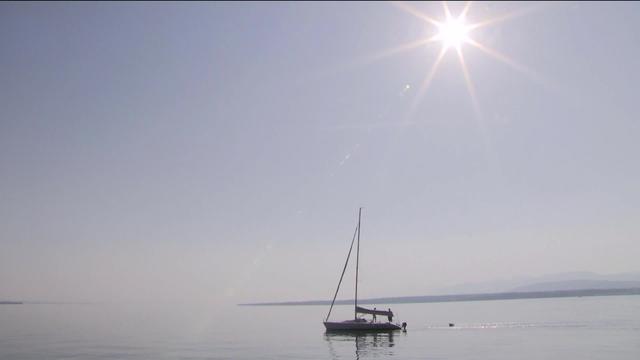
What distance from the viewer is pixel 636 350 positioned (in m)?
61.8

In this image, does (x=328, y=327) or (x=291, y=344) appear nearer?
(x=291, y=344)

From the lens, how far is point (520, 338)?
8281cm

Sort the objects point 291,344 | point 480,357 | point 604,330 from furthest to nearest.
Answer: point 604,330 < point 291,344 < point 480,357

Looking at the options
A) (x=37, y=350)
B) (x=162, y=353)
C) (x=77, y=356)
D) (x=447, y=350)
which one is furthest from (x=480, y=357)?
(x=37, y=350)

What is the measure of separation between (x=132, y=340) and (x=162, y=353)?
24.0 m

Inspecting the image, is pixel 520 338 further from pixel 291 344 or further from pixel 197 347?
pixel 197 347

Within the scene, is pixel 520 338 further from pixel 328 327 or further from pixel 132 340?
pixel 132 340

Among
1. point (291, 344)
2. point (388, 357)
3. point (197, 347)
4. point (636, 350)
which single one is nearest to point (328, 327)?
point (291, 344)

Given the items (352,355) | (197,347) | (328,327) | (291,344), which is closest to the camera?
(352,355)

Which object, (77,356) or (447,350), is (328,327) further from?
(77,356)

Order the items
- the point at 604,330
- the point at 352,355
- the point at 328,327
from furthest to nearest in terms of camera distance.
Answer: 1. the point at 328,327
2. the point at 604,330
3. the point at 352,355

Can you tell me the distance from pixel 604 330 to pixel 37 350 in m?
85.9

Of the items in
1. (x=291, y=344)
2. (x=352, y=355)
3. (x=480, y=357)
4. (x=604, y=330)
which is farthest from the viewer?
(x=604, y=330)

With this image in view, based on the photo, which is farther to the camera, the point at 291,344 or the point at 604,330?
the point at 604,330
